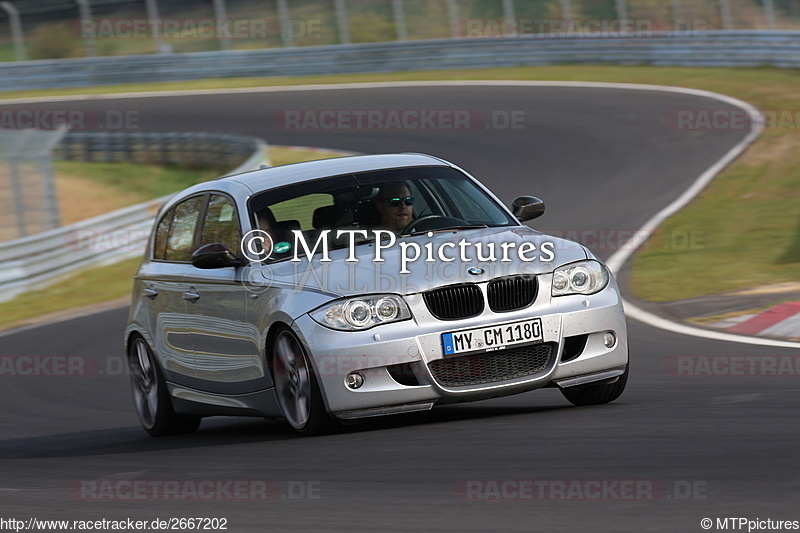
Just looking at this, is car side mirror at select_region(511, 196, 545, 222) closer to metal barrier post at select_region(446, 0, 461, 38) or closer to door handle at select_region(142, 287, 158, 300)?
door handle at select_region(142, 287, 158, 300)

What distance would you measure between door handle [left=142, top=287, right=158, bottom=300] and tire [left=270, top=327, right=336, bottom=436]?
5.95 ft

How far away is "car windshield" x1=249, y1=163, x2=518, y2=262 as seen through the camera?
752 cm

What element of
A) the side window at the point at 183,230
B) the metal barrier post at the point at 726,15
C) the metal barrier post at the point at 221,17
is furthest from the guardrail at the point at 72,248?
the metal barrier post at the point at 221,17

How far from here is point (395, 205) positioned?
25.2ft

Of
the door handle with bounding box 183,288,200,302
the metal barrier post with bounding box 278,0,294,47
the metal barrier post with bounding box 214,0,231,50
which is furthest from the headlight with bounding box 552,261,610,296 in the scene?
the metal barrier post with bounding box 214,0,231,50

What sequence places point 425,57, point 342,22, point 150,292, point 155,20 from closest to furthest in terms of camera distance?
point 150,292, point 425,57, point 342,22, point 155,20

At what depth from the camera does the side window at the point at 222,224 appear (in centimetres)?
776

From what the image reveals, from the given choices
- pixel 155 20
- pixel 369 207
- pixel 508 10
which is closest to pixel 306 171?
pixel 369 207

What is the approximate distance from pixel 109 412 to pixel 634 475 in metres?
5.50

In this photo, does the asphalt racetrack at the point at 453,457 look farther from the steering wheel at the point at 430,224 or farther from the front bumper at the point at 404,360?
the steering wheel at the point at 430,224

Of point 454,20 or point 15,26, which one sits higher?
point 15,26

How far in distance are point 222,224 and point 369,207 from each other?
3.14 ft

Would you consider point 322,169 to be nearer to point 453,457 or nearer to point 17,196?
point 453,457

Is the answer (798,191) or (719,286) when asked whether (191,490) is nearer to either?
(719,286)
